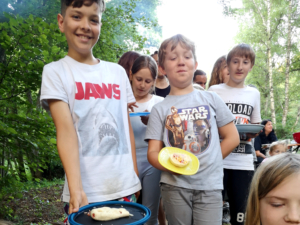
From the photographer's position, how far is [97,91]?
1631mm

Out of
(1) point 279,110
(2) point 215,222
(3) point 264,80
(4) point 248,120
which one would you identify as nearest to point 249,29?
(3) point 264,80

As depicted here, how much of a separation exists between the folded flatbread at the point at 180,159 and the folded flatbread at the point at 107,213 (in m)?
0.53

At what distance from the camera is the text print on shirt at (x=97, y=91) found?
1.58m

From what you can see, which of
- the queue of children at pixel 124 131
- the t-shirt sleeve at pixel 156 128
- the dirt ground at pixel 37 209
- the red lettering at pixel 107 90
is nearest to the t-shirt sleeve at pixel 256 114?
the queue of children at pixel 124 131

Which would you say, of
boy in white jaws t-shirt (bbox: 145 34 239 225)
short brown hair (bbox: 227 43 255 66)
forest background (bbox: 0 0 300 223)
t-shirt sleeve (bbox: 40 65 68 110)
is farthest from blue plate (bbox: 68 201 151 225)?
short brown hair (bbox: 227 43 255 66)

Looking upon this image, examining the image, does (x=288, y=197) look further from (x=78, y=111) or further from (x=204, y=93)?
(x=78, y=111)

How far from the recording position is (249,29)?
1747 cm

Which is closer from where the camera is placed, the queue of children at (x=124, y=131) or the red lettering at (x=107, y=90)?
the queue of children at (x=124, y=131)

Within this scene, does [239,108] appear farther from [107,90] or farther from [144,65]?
[107,90]

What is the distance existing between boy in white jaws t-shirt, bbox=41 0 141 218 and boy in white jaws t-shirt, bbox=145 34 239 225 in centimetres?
29

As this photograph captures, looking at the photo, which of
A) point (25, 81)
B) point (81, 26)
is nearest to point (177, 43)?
point (81, 26)

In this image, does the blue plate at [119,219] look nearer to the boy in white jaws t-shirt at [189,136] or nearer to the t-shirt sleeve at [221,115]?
the boy in white jaws t-shirt at [189,136]

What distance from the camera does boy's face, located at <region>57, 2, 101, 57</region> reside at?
1593 mm

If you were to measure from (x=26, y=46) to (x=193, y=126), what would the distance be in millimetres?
1971
